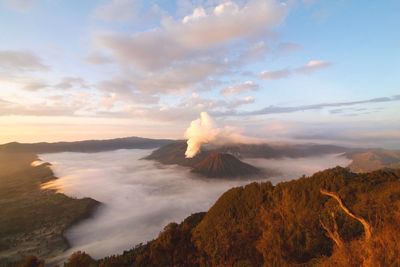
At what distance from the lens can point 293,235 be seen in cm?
3462

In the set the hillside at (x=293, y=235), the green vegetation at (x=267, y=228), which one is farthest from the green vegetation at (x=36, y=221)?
the hillside at (x=293, y=235)

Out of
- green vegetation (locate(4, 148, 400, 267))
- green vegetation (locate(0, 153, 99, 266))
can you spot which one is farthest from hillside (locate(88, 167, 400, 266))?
green vegetation (locate(0, 153, 99, 266))

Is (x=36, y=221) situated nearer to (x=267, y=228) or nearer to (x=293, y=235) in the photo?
(x=267, y=228)

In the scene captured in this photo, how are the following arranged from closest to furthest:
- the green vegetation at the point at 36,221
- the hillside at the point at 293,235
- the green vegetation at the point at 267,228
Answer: the hillside at the point at 293,235
the green vegetation at the point at 267,228
the green vegetation at the point at 36,221

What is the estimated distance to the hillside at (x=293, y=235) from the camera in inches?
577

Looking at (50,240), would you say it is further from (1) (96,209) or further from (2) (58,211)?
(1) (96,209)

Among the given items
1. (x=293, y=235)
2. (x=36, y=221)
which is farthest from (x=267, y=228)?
(x=36, y=221)

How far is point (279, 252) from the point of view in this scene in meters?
32.3

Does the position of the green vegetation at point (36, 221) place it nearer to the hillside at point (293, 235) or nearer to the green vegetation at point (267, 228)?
the green vegetation at point (267, 228)

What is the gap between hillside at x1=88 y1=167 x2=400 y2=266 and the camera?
14652 millimetres

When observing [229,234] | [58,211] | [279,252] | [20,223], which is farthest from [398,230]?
[58,211]

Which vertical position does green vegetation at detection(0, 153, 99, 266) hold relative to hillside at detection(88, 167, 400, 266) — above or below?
below

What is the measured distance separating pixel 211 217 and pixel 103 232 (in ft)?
224

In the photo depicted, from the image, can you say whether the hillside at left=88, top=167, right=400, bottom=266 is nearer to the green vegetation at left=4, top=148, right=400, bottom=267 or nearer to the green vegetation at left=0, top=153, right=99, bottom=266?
the green vegetation at left=4, top=148, right=400, bottom=267
